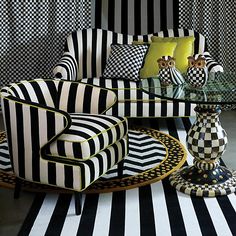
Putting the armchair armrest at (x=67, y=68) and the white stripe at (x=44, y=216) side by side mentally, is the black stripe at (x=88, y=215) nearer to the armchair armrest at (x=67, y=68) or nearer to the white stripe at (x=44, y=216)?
the white stripe at (x=44, y=216)

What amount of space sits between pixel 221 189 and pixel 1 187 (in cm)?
153

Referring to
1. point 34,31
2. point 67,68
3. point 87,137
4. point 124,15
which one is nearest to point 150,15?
point 124,15

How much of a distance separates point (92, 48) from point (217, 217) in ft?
8.42

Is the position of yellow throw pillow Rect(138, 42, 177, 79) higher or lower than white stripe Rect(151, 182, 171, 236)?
higher

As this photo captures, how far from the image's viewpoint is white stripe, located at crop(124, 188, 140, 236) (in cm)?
294

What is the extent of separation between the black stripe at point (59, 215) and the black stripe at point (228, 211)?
993 mm

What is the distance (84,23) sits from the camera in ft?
18.3

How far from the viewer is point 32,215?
124 inches

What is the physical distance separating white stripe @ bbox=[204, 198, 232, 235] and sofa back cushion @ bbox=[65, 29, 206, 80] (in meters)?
2.20

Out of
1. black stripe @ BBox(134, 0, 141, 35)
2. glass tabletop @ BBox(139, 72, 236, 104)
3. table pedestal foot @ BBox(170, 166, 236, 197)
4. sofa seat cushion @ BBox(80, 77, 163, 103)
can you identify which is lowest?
table pedestal foot @ BBox(170, 166, 236, 197)

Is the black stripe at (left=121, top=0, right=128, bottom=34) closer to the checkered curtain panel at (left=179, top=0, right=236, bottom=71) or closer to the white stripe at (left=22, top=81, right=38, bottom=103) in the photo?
the checkered curtain panel at (left=179, top=0, right=236, bottom=71)

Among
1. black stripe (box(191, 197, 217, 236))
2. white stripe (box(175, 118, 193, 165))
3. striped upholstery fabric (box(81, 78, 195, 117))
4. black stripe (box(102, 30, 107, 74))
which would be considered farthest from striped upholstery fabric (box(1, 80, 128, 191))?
black stripe (box(102, 30, 107, 74))

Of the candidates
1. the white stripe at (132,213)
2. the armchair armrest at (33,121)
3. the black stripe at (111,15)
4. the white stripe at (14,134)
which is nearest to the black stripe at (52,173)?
the armchair armrest at (33,121)

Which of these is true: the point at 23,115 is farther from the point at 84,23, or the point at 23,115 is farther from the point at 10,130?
the point at 84,23
